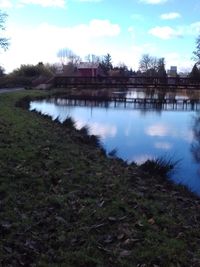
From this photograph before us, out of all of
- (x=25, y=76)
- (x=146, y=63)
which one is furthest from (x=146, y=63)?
(x=25, y=76)

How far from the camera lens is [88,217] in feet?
26.9

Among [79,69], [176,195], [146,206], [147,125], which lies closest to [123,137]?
[147,125]

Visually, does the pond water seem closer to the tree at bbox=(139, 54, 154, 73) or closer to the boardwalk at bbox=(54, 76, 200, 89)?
the boardwalk at bbox=(54, 76, 200, 89)

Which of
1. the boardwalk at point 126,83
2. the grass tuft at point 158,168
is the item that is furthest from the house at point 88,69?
the grass tuft at point 158,168

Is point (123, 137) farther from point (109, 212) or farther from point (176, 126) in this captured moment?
point (109, 212)

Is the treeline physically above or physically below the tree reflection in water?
above

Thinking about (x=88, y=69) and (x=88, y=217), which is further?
(x=88, y=69)

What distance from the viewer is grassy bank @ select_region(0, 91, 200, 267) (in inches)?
262

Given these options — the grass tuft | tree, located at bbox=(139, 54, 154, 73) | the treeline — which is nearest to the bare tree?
tree, located at bbox=(139, 54, 154, 73)

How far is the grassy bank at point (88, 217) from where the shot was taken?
6.66m

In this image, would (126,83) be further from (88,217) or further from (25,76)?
(88,217)

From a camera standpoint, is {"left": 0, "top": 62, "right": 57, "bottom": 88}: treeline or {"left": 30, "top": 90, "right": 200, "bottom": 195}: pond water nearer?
{"left": 30, "top": 90, "right": 200, "bottom": 195}: pond water

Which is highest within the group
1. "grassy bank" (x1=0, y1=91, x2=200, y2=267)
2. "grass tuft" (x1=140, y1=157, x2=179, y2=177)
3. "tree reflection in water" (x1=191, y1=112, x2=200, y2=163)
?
"grassy bank" (x1=0, y1=91, x2=200, y2=267)

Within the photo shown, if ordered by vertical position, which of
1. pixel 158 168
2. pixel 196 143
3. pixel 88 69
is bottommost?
pixel 196 143
